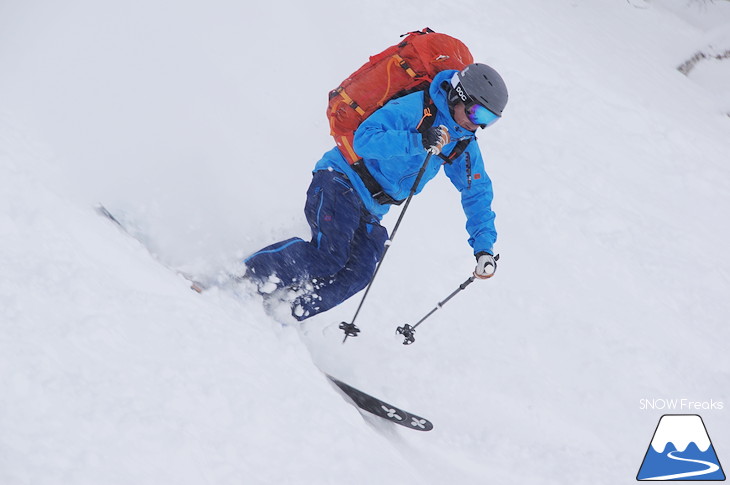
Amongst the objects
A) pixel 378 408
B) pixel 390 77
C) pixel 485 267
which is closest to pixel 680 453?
pixel 485 267

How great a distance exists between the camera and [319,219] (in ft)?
14.5

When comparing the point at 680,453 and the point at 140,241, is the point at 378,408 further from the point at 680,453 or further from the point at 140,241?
the point at 680,453

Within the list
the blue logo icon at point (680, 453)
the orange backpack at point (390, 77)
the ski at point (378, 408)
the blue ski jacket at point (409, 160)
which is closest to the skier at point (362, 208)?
the blue ski jacket at point (409, 160)

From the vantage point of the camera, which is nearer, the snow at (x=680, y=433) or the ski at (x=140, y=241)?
the ski at (x=140, y=241)

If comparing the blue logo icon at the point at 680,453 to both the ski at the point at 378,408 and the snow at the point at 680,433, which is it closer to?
the snow at the point at 680,433

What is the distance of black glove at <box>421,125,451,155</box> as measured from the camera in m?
3.80

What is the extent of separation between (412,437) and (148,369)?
231cm

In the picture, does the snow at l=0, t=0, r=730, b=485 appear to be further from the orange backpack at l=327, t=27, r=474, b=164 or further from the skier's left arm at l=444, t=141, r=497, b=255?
the orange backpack at l=327, t=27, r=474, b=164

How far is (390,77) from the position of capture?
4066 millimetres

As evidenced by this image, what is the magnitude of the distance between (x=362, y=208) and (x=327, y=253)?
46cm

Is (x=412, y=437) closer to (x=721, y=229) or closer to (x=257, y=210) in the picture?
(x=257, y=210)

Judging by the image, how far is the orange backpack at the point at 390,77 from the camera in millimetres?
4051

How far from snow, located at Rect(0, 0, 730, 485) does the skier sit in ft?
1.29

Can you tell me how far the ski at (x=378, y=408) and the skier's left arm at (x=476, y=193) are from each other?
1422 mm
